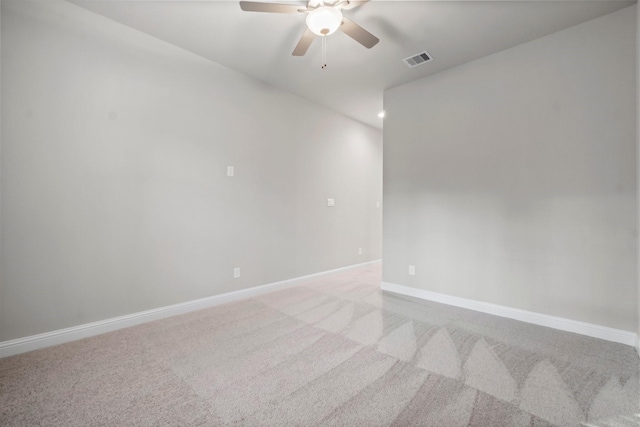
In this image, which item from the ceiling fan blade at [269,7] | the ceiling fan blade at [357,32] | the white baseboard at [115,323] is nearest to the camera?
the ceiling fan blade at [269,7]

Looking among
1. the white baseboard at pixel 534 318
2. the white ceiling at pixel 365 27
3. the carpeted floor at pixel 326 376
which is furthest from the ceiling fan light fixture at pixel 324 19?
the white baseboard at pixel 534 318

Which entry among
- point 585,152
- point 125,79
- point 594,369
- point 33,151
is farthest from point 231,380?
point 585,152

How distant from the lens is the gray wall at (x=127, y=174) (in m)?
2.14

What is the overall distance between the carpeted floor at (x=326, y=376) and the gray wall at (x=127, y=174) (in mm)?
518

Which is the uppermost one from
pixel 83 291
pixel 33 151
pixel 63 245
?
pixel 33 151

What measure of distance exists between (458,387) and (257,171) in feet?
10.2

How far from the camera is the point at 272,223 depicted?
3855mm

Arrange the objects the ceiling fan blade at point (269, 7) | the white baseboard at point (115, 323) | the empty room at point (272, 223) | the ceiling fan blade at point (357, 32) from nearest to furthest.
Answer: the empty room at point (272, 223), the ceiling fan blade at point (269, 7), the ceiling fan blade at point (357, 32), the white baseboard at point (115, 323)

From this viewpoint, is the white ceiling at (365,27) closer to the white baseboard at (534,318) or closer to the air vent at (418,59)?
the air vent at (418,59)

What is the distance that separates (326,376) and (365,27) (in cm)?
300

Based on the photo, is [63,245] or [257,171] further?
[257,171]

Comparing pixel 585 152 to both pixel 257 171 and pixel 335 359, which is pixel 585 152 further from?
pixel 257 171

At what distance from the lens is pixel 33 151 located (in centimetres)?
217

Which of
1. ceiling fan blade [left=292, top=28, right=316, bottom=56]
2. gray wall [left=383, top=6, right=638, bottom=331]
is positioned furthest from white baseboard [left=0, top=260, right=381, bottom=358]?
ceiling fan blade [left=292, top=28, right=316, bottom=56]
